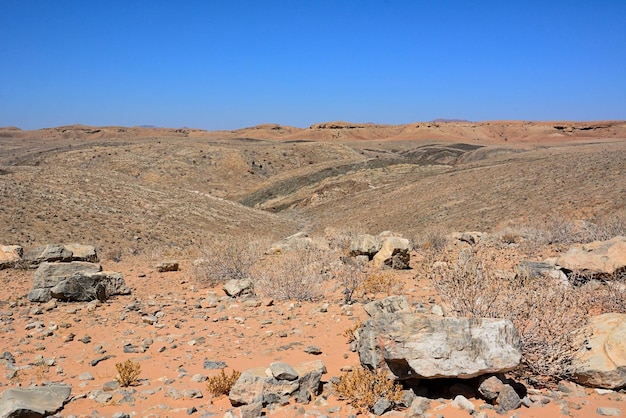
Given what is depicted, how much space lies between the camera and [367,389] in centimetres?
404

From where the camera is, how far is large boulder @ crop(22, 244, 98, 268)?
10.7 m

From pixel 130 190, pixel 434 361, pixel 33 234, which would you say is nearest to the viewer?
pixel 434 361

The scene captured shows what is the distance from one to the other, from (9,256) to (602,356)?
11.4 m

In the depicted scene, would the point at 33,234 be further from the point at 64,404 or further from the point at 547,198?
the point at 547,198

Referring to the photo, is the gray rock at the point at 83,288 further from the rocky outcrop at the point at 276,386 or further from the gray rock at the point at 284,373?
the gray rock at the point at 284,373

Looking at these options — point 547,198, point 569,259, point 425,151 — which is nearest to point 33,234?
point 569,259

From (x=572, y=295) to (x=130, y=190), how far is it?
2538cm

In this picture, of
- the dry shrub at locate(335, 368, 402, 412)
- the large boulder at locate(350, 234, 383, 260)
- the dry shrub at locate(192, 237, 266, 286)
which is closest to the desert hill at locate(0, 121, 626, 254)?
the dry shrub at locate(192, 237, 266, 286)

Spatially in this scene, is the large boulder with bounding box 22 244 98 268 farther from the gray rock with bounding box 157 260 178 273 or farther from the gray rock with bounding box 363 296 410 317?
the gray rock with bounding box 363 296 410 317

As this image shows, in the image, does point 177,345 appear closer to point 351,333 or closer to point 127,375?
point 127,375

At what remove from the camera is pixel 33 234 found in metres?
17.4

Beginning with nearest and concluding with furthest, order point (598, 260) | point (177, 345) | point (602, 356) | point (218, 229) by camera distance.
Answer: point (602, 356) < point (177, 345) < point (598, 260) < point (218, 229)

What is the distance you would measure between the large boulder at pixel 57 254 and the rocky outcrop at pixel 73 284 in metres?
2.79

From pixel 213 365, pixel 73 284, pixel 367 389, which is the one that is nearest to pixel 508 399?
pixel 367 389
